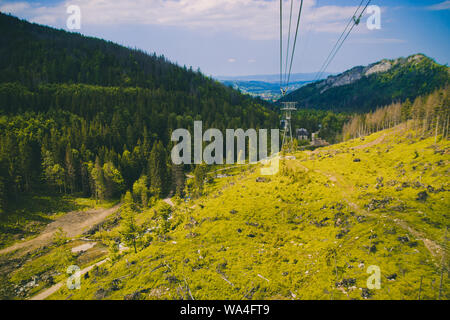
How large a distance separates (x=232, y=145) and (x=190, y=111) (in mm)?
51812

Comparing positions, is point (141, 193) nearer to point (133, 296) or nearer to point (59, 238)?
point (59, 238)

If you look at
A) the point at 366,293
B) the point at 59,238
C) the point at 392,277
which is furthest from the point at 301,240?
the point at 59,238

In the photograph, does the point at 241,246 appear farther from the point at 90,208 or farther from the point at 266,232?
the point at 90,208

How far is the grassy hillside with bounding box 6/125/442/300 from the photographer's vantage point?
37.2m

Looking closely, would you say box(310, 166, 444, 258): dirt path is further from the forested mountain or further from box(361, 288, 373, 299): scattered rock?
the forested mountain

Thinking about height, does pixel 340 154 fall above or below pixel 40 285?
above

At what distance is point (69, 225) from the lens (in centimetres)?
7881

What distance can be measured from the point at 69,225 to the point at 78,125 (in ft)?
205

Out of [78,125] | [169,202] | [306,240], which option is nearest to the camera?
[306,240]

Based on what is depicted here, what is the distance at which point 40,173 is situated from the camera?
99500 mm

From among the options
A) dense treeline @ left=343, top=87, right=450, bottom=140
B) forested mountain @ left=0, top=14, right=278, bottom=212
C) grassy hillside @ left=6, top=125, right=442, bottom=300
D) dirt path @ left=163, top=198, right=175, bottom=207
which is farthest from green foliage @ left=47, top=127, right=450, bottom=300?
forested mountain @ left=0, top=14, right=278, bottom=212

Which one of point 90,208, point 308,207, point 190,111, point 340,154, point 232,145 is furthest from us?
point 190,111

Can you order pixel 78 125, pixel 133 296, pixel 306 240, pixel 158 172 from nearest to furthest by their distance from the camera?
pixel 133 296
pixel 306 240
pixel 158 172
pixel 78 125
